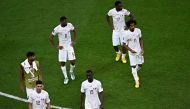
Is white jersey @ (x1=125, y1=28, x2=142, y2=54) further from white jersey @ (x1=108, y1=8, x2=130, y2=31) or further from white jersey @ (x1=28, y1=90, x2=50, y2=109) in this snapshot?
white jersey @ (x1=28, y1=90, x2=50, y2=109)

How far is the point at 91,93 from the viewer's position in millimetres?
15062

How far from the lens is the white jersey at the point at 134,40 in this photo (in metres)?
17.7

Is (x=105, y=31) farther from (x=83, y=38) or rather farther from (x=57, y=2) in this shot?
(x=57, y=2)

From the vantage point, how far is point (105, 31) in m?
23.3

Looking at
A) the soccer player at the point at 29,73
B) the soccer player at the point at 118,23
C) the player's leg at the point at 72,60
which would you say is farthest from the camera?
the soccer player at the point at 118,23

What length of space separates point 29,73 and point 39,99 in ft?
4.27

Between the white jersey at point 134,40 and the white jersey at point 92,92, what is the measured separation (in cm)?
313

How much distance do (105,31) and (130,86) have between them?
5.27 meters

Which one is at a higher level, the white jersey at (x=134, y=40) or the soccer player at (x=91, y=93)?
the white jersey at (x=134, y=40)

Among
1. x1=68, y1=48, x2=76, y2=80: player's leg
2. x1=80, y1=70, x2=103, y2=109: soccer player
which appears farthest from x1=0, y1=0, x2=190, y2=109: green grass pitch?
x1=80, y1=70, x2=103, y2=109: soccer player

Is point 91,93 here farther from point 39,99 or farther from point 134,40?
point 134,40

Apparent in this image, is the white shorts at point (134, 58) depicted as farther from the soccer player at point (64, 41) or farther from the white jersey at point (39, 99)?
A: the white jersey at point (39, 99)

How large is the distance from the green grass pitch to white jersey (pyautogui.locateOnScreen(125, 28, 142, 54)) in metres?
1.45

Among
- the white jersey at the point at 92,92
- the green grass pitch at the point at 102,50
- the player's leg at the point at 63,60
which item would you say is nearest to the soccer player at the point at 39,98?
the white jersey at the point at 92,92
